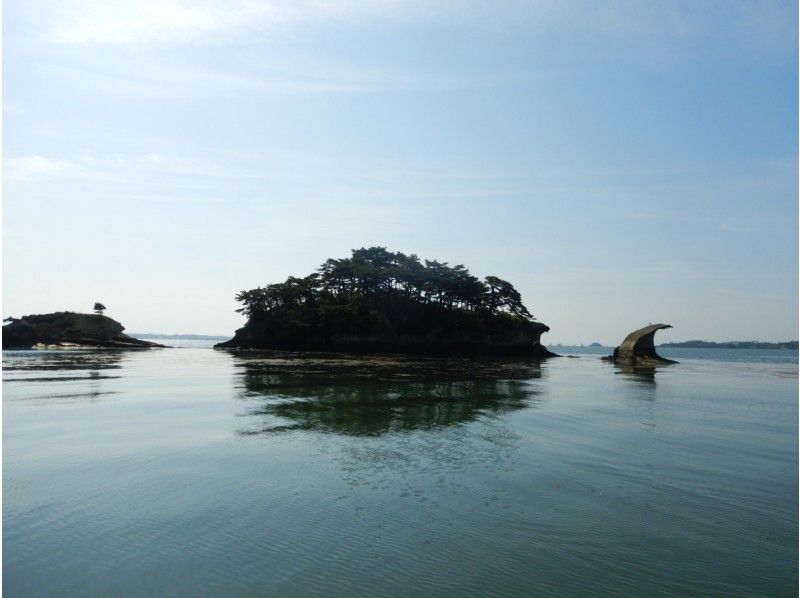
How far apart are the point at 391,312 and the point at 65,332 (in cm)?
5189

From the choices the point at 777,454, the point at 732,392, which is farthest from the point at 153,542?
the point at 732,392

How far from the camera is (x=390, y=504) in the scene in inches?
286

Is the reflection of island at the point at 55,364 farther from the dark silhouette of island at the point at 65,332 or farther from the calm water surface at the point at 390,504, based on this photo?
the dark silhouette of island at the point at 65,332

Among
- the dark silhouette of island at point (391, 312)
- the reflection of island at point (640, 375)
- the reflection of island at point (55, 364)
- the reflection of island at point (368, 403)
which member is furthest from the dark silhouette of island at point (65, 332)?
the reflection of island at point (640, 375)

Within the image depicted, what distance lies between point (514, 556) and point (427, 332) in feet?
257

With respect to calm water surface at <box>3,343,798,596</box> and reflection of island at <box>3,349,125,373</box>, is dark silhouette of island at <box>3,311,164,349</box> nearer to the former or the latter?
reflection of island at <box>3,349,125,373</box>

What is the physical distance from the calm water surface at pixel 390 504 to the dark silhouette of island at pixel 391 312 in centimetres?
6420

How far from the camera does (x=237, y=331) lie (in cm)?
8912

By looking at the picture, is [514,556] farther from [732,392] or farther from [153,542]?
[732,392]

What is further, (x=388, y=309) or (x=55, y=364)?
(x=388, y=309)

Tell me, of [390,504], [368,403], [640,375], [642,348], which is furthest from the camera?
[642,348]

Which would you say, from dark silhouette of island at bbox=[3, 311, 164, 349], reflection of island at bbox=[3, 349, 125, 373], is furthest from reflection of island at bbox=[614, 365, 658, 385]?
dark silhouette of island at bbox=[3, 311, 164, 349]

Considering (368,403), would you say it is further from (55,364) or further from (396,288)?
(396,288)

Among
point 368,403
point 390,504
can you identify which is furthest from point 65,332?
point 390,504
